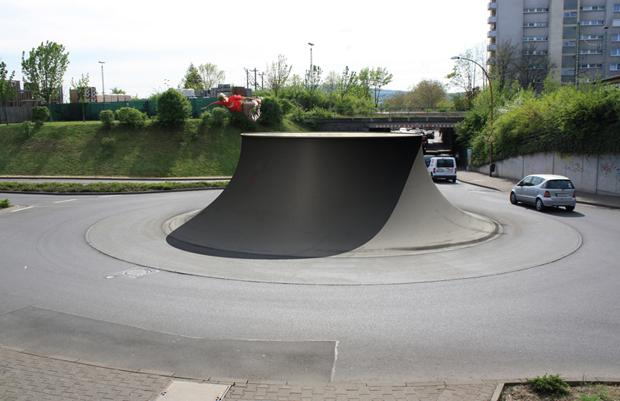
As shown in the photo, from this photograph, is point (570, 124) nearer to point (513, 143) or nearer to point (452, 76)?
point (513, 143)

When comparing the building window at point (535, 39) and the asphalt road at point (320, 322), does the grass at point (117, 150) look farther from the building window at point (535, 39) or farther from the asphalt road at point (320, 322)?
the building window at point (535, 39)

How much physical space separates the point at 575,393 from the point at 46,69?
8386 cm

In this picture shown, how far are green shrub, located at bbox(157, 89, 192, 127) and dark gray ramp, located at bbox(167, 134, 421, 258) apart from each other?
1588 inches

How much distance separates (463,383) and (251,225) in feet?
36.5

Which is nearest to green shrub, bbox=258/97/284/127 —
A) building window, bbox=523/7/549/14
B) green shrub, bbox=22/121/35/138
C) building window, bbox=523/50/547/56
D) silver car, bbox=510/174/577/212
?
green shrub, bbox=22/121/35/138

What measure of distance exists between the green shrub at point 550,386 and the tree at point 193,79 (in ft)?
377

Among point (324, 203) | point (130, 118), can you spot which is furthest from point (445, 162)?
point (130, 118)

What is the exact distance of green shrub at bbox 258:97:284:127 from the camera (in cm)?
6081

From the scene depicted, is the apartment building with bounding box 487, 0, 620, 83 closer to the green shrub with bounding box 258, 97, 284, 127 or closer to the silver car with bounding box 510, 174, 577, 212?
the green shrub with bounding box 258, 97, 284, 127

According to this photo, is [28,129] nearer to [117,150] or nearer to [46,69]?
[117,150]

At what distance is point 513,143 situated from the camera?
43.2 m

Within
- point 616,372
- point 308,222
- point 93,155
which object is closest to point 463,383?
point 616,372

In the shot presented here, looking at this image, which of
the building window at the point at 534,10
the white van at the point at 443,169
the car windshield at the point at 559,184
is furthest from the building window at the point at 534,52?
the car windshield at the point at 559,184

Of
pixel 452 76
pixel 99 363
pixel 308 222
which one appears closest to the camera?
pixel 99 363
